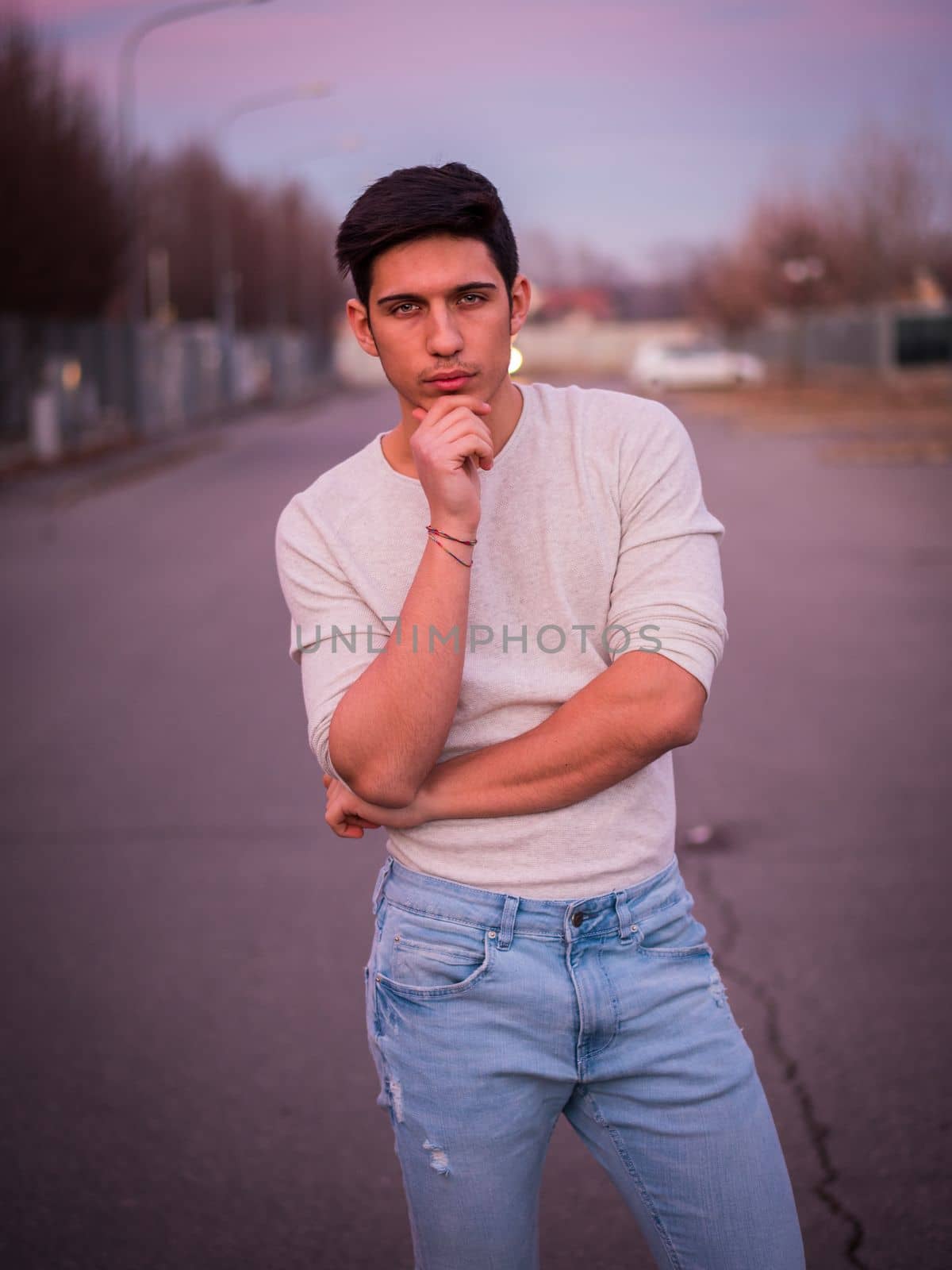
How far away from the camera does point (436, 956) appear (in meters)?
2.13

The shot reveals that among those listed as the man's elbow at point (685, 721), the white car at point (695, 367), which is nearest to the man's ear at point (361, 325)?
the man's elbow at point (685, 721)

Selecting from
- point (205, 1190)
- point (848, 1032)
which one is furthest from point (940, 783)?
point (205, 1190)

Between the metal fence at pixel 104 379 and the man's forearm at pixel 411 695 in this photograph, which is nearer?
the man's forearm at pixel 411 695

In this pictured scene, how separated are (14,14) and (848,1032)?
3262 centimetres

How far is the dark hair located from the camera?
2078 mm

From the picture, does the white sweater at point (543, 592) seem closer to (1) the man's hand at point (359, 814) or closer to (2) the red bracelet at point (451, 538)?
(1) the man's hand at point (359, 814)

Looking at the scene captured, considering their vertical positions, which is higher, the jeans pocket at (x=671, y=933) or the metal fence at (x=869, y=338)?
the jeans pocket at (x=671, y=933)

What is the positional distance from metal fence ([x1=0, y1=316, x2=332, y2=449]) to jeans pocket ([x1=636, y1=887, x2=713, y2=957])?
27.7 metres

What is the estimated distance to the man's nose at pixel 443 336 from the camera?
2084 millimetres

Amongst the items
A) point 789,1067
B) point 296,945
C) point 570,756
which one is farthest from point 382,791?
point 296,945

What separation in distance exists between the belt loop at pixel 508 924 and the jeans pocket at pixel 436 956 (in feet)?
0.04

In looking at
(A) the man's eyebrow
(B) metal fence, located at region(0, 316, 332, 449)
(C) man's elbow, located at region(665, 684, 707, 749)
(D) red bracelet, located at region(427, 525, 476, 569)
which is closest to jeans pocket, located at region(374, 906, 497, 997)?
(C) man's elbow, located at region(665, 684, 707, 749)

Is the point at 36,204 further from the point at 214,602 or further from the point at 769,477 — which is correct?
the point at 214,602

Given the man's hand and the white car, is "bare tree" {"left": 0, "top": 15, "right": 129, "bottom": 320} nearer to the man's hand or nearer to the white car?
the white car
